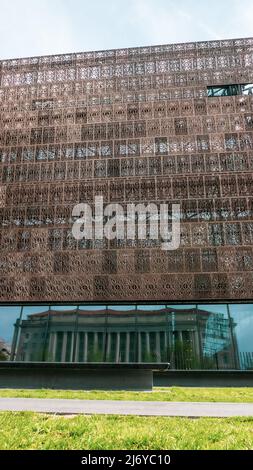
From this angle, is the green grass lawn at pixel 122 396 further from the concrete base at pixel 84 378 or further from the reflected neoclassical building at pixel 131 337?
the reflected neoclassical building at pixel 131 337

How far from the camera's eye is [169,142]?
859 inches

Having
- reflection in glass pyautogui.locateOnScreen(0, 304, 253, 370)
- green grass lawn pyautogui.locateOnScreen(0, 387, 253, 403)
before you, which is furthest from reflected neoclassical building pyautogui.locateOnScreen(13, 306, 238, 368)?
green grass lawn pyautogui.locateOnScreen(0, 387, 253, 403)

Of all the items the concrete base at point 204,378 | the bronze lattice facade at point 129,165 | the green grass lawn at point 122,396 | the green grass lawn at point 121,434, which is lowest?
the green grass lawn at point 121,434

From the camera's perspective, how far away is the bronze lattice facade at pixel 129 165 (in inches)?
779

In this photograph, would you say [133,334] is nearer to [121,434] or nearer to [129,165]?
[129,165]

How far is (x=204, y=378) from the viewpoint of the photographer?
57.1 feet

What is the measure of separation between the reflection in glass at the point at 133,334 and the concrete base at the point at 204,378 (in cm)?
89

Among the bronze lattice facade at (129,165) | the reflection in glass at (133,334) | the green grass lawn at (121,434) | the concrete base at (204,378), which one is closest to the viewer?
the green grass lawn at (121,434)

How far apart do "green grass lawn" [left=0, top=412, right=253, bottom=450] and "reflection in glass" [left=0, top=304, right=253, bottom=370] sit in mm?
Result: 14500

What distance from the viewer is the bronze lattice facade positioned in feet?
65.0

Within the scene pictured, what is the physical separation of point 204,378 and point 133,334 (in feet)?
13.8

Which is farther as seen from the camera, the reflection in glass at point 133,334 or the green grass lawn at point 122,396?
the reflection in glass at point 133,334

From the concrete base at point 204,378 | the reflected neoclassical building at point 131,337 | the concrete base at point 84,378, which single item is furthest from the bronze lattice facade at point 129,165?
the concrete base at point 84,378

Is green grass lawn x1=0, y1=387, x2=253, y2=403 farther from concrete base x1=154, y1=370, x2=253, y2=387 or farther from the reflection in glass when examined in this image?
the reflection in glass
